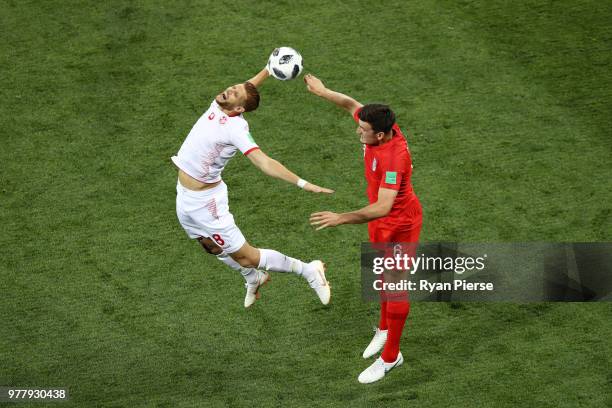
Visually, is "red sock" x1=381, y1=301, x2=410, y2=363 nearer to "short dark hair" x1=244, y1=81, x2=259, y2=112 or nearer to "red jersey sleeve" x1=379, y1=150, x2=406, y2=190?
"red jersey sleeve" x1=379, y1=150, x2=406, y2=190

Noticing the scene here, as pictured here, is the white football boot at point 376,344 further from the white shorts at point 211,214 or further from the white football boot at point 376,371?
the white shorts at point 211,214

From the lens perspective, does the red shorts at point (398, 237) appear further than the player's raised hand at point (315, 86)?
No

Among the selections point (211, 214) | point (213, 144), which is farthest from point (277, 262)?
point (213, 144)

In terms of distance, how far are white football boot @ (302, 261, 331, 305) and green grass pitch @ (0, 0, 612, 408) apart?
33 centimetres

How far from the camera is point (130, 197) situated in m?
9.36

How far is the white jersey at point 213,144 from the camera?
23.6ft

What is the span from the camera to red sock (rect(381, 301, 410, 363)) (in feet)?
24.1

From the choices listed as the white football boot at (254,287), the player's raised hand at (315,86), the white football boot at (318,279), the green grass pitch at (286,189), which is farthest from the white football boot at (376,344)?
the player's raised hand at (315,86)

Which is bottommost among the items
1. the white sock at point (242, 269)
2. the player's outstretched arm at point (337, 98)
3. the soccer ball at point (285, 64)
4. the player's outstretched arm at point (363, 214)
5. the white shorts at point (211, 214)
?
the white sock at point (242, 269)

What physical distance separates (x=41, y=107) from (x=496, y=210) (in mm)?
5283

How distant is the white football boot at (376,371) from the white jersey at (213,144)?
2.03 metres

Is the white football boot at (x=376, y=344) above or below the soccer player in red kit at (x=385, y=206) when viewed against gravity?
below

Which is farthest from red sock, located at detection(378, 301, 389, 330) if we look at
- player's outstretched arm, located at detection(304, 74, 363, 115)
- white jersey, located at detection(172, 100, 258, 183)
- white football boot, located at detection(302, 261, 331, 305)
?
white jersey, located at detection(172, 100, 258, 183)

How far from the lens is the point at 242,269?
26.0 feet
